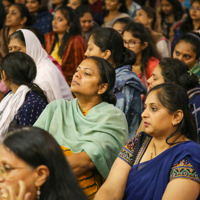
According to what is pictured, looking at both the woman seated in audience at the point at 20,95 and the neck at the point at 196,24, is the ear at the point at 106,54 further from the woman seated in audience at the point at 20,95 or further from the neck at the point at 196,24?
the neck at the point at 196,24

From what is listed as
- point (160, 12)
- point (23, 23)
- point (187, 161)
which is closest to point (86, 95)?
point (187, 161)

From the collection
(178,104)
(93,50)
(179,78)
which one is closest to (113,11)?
(93,50)

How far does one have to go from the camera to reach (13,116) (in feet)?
10.00

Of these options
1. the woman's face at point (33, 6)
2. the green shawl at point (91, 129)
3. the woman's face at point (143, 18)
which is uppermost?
the woman's face at point (33, 6)

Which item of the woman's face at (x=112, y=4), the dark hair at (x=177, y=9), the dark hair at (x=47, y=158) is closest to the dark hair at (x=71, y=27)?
the woman's face at (x=112, y=4)

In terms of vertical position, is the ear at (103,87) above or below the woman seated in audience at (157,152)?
above

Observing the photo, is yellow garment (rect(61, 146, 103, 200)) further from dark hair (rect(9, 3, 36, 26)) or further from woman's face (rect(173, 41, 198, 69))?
dark hair (rect(9, 3, 36, 26))

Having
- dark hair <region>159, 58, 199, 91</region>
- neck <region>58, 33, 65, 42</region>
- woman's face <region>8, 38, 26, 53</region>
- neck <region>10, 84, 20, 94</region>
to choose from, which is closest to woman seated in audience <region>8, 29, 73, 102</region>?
woman's face <region>8, 38, 26, 53</region>

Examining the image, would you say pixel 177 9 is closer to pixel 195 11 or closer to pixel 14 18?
pixel 195 11

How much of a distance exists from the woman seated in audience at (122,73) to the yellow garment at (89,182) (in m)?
0.89

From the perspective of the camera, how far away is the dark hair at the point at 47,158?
1.38m

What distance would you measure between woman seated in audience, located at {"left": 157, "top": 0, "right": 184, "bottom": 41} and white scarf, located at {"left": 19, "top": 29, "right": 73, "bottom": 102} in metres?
2.97

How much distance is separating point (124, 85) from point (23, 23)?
3.02 meters

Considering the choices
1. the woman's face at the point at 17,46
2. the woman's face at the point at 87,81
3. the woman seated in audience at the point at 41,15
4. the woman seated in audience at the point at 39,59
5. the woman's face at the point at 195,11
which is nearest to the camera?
the woman's face at the point at 87,81
